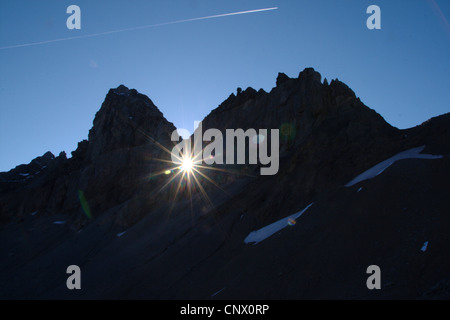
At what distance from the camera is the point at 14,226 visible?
220ft

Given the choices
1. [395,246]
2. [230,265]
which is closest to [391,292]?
[395,246]

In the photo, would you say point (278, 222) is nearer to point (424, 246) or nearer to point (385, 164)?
point (385, 164)

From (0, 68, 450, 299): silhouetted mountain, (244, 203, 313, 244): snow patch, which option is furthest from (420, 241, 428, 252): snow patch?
(244, 203, 313, 244): snow patch

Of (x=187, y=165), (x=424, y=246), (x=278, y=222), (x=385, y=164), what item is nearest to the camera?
(x=424, y=246)

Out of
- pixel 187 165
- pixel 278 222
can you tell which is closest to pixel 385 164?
pixel 278 222

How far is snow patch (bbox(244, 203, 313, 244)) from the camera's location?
69.2ft

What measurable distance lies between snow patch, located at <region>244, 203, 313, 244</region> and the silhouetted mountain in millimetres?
663

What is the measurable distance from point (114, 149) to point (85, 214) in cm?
1545

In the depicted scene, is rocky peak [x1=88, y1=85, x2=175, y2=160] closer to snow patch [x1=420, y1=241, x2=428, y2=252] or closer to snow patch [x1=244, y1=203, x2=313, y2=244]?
snow patch [x1=244, y1=203, x2=313, y2=244]

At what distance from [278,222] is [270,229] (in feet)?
2.71

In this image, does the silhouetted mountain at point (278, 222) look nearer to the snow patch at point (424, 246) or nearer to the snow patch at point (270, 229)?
the snow patch at point (424, 246)

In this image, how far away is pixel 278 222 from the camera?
22406 millimetres
